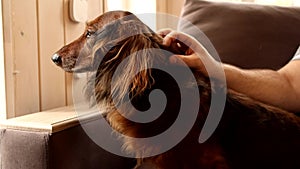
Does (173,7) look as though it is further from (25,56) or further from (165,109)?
(165,109)

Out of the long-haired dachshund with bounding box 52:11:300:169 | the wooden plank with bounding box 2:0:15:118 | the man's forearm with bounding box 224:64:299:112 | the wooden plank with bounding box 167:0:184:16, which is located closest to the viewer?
the long-haired dachshund with bounding box 52:11:300:169

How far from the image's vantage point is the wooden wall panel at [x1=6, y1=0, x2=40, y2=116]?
1063mm

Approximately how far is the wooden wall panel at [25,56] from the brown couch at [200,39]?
0.12 m

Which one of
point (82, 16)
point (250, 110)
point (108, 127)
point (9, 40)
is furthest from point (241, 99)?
point (82, 16)

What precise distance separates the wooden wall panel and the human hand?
44 cm

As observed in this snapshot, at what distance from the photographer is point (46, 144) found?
765 millimetres

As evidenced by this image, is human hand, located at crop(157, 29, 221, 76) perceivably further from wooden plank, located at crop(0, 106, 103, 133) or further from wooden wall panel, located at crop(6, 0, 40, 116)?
wooden wall panel, located at crop(6, 0, 40, 116)

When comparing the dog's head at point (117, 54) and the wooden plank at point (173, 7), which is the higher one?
the dog's head at point (117, 54)

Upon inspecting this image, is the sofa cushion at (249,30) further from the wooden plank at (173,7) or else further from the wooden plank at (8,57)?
the wooden plank at (173,7)

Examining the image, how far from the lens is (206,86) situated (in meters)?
0.72

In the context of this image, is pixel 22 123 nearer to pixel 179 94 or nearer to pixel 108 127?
pixel 108 127

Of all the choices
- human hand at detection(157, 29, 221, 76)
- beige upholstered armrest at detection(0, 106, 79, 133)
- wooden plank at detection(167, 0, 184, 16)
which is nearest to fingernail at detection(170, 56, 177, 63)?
human hand at detection(157, 29, 221, 76)

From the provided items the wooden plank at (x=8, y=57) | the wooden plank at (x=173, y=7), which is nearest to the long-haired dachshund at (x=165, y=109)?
the wooden plank at (x=8, y=57)

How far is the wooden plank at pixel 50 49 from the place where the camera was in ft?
3.88
